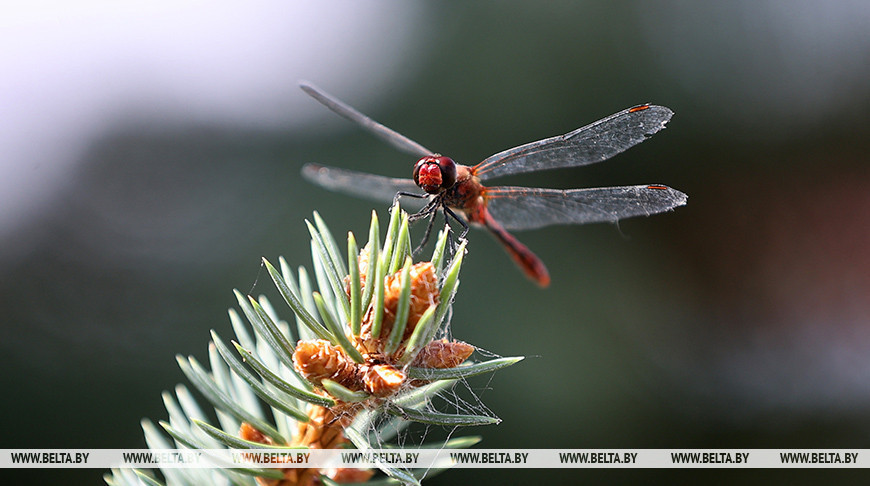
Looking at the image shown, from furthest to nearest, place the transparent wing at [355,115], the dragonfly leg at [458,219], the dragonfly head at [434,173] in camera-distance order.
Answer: the transparent wing at [355,115], the dragonfly leg at [458,219], the dragonfly head at [434,173]

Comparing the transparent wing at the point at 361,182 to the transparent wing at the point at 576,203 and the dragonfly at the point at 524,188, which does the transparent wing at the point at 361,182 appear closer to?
the dragonfly at the point at 524,188

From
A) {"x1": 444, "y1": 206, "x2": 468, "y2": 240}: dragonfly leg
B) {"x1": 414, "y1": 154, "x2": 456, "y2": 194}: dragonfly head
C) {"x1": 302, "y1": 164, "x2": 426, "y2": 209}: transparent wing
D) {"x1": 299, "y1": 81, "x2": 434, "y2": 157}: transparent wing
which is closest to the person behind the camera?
{"x1": 414, "y1": 154, "x2": 456, "y2": 194}: dragonfly head

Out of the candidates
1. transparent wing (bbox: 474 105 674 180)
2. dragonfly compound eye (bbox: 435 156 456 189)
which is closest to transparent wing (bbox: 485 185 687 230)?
transparent wing (bbox: 474 105 674 180)

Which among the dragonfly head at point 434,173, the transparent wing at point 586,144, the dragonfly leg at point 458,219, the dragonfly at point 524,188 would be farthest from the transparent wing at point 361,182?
the dragonfly head at point 434,173

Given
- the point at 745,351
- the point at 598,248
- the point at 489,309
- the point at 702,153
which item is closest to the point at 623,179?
the point at 598,248

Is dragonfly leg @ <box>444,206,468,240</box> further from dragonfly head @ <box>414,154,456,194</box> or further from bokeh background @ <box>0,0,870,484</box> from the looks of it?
bokeh background @ <box>0,0,870,484</box>

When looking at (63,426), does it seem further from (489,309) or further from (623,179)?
(623,179)
